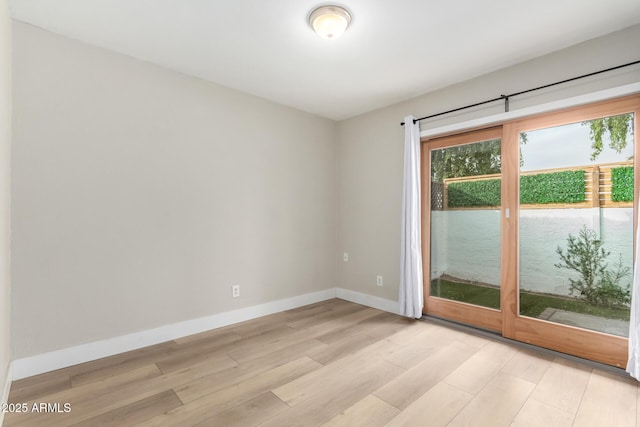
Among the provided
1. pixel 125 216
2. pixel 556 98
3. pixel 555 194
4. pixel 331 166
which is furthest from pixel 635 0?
pixel 125 216

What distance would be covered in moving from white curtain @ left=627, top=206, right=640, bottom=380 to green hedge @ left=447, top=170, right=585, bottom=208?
542mm

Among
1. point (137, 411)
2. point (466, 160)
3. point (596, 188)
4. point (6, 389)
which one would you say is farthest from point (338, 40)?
point (6, 389)

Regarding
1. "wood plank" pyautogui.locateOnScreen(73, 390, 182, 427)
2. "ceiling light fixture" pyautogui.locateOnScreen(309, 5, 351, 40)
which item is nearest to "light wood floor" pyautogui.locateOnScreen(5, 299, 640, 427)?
"wood plank" pyautogui.locateOnScreen(73, 390, 182, 427)

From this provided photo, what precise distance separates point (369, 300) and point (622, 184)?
264 centimetres

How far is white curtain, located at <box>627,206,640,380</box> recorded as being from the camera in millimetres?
1979

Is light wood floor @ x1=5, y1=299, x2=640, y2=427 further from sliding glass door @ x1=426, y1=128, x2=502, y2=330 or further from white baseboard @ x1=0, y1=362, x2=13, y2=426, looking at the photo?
sliding glass door @ x1=426, y1=128, x2=502, y2=330

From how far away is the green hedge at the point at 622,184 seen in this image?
2197 millimetres

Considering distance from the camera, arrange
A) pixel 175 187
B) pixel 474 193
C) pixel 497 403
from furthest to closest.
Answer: pixel 474 193
pixel 175 187
pixel 497 403

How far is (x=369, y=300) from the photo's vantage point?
12.5ft

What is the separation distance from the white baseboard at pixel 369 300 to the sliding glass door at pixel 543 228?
1.32ft

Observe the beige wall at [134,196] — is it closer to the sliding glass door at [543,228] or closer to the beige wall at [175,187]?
the beige wall at [175,187]

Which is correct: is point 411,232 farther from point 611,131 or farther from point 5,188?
point 5,188

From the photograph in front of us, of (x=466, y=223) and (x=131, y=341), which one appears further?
(x=466, y=223)

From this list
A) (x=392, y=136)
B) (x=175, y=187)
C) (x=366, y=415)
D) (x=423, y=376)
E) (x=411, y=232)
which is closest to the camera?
(x=366, y=415)
